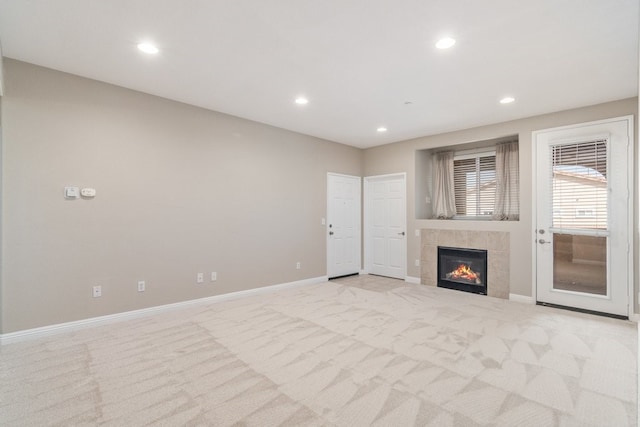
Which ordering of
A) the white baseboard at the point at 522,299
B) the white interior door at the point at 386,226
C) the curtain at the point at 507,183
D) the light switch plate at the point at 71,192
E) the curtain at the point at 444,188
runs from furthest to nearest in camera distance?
the white interior door at the point at 386,226 < the curtain at the point at 444,188 < the curtain at the point at 507,183 < the white baseboard at the point at 522,299 < the light switch plate at the point at 71,192

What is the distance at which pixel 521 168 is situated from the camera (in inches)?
183

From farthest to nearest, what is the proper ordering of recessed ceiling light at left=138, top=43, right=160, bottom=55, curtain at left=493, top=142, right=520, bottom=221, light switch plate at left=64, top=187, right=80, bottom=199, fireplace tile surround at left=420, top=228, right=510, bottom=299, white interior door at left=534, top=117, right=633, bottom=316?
curtain at left=493, top=142, right=520, bottom=221 → fireplace tile surround at left=420, top=228, right=510, bottom=299 → white interior door at left=534, top=117, right=633, bottom=316 → light switch plate at left=64, top=187, right=80, bottom=199 → recessed ceiling light at left=138, top=43, right=160, bottom=55

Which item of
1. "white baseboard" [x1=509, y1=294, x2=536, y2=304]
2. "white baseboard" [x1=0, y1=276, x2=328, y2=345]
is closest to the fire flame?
"white baseboard" [x1=509, y1=294, x2=536, y2=304]

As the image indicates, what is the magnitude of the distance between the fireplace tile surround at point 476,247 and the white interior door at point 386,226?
17.6 inches

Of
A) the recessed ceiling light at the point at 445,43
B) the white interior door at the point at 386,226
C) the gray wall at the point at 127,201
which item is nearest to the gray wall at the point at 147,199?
the gray wall at the point at 127,201

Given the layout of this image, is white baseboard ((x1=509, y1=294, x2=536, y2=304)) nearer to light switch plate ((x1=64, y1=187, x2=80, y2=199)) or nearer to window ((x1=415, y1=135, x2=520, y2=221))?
window ((x1=415, y1=135, x2=520, y2=221))

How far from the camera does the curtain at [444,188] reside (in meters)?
5.91

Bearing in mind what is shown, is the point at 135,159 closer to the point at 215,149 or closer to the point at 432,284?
the point at 215,149

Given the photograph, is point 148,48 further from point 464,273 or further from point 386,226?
point 464,273

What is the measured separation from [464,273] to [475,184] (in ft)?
5.44

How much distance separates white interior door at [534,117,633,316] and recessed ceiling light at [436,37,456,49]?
2.75m

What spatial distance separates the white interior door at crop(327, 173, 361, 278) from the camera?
243 inches

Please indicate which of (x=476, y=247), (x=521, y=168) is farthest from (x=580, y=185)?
(x=476, y=247)

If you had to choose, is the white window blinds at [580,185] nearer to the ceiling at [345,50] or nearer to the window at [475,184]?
the ceiling at [345,50]
